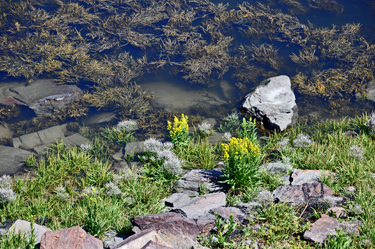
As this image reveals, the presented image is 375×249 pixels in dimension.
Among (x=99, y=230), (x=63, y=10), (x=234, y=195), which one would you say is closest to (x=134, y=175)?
(x=99, y=230)

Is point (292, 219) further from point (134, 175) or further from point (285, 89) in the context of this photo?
point (285, 89)

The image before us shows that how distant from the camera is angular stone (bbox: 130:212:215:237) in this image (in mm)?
4500

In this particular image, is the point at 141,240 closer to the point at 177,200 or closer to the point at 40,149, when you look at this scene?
the point at 177,200

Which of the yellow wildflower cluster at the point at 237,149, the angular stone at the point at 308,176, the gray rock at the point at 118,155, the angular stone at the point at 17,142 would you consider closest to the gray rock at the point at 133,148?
the gray rock at the point at 118,155

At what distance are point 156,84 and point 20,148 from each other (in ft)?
15.7

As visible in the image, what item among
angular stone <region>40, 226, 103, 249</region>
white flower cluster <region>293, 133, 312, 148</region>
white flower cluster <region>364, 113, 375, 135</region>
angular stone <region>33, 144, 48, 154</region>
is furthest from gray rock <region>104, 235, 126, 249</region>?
white flower cluster <region>364, 113, 375, 135</region>

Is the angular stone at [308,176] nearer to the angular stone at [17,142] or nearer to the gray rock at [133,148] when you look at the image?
the gray rock at [133,148]

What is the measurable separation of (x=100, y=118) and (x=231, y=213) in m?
5.94

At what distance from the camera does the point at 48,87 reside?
10266 mm

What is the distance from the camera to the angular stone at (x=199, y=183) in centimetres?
597

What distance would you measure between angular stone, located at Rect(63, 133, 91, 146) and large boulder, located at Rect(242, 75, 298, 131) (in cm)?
501

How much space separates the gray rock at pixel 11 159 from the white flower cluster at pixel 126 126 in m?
2.49

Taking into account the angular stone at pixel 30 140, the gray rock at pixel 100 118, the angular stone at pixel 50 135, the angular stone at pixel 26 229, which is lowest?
the angular stone at pixel 30 140

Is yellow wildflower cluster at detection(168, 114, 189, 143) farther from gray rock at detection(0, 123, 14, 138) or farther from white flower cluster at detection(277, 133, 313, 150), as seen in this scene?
gray rock at detection(0, 123, 14, 138)
